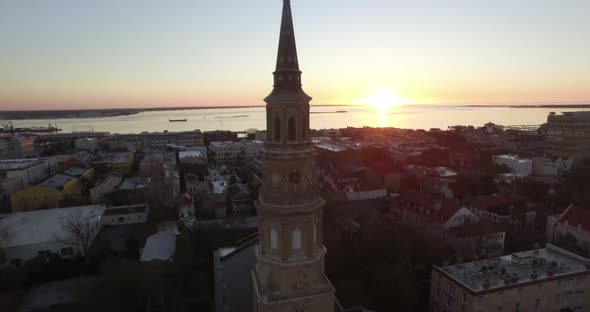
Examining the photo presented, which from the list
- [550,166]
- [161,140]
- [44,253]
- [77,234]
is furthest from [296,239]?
[161,140]

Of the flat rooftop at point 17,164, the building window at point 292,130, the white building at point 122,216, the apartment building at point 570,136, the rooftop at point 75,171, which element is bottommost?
the white building at point 122,216

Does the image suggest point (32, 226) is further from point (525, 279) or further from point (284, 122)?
point (525, 279)

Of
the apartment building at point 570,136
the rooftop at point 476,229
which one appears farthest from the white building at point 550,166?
the rooftop at point 476,229

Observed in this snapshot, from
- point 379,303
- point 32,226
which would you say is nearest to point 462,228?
point 379,303

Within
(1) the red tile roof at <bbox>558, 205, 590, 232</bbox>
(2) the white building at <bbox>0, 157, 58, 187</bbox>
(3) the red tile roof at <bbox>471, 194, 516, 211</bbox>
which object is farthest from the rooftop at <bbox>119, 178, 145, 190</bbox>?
(1) the red tile roof at <bbox>558, 205, 590, 232</bbox>

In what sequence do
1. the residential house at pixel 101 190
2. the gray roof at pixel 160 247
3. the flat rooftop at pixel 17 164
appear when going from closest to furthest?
the gray roof at pixel 160 247 < the residential house at pixel 101 190 < the flat rooftop at pixel 17 164

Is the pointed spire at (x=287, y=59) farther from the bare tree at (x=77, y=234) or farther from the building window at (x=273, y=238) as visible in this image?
the bare tree at (x=77, y=234)
